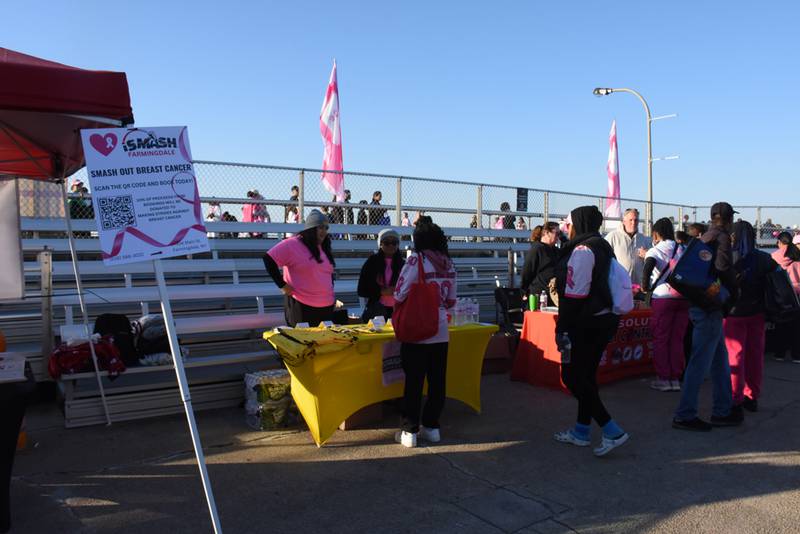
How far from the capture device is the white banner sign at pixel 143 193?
115 inches

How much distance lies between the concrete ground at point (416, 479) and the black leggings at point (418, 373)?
28cm

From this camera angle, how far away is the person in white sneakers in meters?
4.48

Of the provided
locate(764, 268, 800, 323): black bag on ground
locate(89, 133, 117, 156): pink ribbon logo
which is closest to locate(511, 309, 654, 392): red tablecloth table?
locate(764, 268, 800, 323): black bag on ground

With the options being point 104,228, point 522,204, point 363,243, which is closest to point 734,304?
point 104,228

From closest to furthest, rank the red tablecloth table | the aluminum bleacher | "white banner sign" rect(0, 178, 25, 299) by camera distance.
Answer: "white banner sign" rect(0, 178, 25, 299) < the aluminum bleacher < the red tablecloth table

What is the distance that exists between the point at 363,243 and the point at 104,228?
27.7 ft

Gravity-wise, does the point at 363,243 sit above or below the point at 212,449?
above

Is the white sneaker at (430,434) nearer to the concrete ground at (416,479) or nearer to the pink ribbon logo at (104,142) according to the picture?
the concrete ground at (416,479)

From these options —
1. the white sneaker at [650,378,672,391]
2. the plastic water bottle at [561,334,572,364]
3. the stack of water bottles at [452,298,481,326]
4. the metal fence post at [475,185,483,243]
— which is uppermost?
the metal fence post at [475,185,483,243]

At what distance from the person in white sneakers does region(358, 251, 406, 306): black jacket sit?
1.15 meters

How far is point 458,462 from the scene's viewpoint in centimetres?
427

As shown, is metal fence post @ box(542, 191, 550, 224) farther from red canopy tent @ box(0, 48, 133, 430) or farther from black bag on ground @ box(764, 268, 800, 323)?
red canopy tent @ box(0, 48, 133, 430)

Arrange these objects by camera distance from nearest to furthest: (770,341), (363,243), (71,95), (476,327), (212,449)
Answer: (71,95), (212,449), (476,327), (770,341), (363,243)

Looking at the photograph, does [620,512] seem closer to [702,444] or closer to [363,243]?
[702,444]
